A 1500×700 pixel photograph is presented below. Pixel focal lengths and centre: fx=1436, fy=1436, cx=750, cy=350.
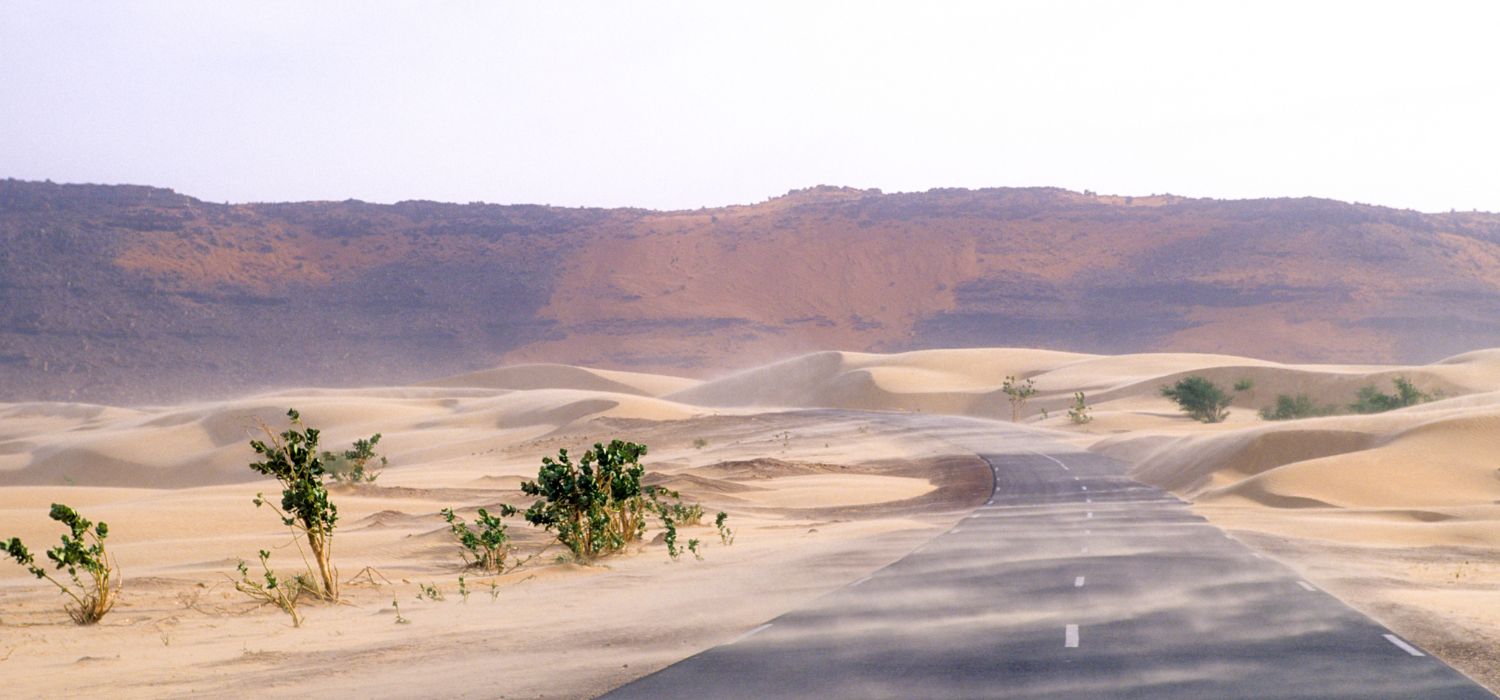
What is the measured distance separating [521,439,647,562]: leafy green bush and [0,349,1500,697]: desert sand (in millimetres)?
672

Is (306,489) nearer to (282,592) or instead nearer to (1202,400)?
(282,592)

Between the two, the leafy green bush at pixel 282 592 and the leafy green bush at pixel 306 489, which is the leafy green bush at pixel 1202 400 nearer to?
the leafy green bush at pixel 306 489

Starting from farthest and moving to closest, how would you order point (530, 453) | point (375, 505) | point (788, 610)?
1. point (530, 453)
2. point (375, 505)
3. point (788, 610)

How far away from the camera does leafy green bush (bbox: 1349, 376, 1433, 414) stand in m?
72.7

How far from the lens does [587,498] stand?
24.6 m

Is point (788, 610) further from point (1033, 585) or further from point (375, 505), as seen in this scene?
point (375, 505)

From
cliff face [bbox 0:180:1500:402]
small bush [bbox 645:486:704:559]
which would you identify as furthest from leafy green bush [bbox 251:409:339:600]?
cliff face [bbox 0:180:1500:402]

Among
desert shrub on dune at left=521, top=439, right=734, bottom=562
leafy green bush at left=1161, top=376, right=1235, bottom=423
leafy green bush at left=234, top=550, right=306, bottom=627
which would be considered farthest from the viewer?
leafy green bush at left=1161, top=376, right=1235, bottom=423

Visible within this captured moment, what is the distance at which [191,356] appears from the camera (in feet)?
431

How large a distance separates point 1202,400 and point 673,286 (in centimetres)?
8718

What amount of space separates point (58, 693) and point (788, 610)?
7.68m

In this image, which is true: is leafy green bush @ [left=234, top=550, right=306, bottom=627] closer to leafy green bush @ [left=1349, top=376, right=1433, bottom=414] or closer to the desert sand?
the desert sand

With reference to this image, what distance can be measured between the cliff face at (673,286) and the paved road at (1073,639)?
118780mm

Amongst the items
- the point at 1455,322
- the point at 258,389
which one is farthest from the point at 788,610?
the point at 1455,322
